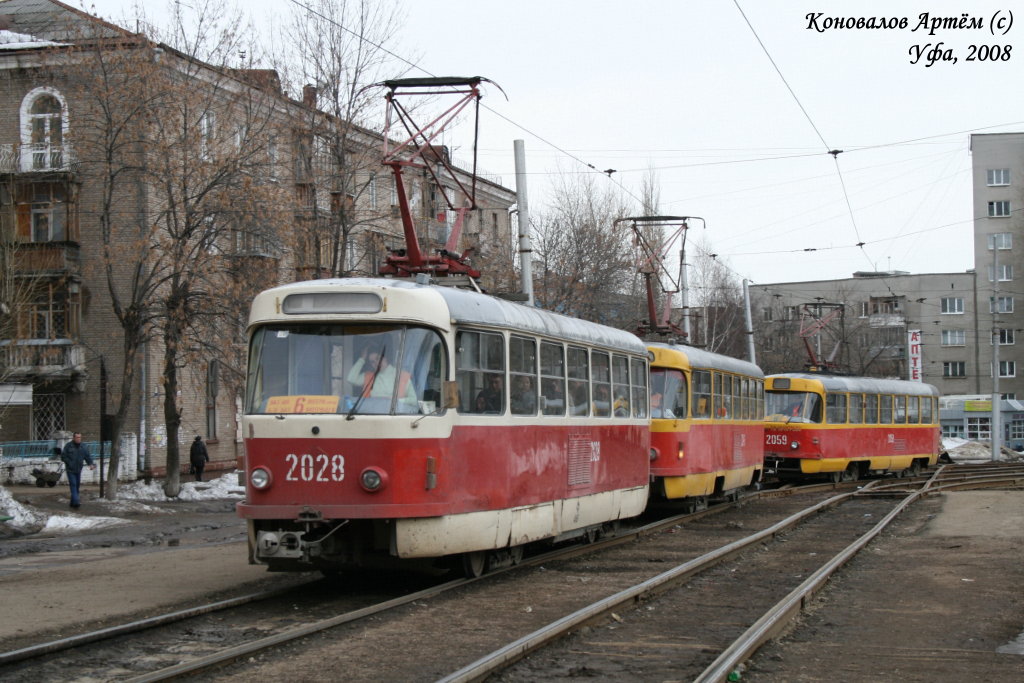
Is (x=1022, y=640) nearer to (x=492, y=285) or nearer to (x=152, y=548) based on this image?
(x=152, y=548)

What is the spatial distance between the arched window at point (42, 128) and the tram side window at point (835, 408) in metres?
18.0

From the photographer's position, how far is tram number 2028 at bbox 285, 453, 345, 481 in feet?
33.7

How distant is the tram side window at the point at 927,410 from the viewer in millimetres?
35750

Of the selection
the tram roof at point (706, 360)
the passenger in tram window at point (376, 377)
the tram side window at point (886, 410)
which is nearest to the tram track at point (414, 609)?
the passenger in tram window at point (376, 377)

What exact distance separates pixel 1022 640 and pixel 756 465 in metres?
15.7

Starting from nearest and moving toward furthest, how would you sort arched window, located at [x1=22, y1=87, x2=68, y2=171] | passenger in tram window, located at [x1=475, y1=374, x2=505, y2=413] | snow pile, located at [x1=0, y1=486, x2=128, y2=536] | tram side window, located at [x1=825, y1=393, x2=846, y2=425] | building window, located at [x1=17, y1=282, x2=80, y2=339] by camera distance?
passenger in tram window, located at [x1=475, y1=374, x2=505, y2=413] → snow pile, located at [x1=0, y1=486, x2=128, y2=536] → arched window, located at [x1=22, y1=87, x2=68, y2=171] → tram side window, located at [x1=825, y1=393, x2=846, y2=425] → building window, located at [x1=17, y1=282, x2=80, y2=339]

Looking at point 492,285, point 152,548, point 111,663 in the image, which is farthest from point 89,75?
point 111,663

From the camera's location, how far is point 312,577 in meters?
12.5

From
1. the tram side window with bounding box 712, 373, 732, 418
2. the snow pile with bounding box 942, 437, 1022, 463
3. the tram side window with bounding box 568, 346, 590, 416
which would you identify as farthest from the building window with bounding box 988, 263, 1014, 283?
the tram side window with bounding box 568, 346, 590, 416

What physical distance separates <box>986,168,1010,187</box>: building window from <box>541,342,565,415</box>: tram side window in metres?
69.1

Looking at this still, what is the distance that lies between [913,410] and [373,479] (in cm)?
2751

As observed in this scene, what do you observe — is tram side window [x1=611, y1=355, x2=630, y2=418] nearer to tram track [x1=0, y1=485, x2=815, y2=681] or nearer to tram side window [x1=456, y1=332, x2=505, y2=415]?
tram side window [x1=456, y1=332, x2=505, y2=415]

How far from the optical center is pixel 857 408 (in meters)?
30.9

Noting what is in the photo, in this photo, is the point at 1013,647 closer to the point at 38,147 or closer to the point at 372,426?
the point at 372,426
